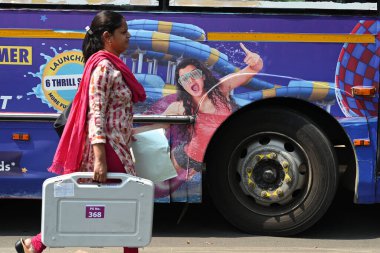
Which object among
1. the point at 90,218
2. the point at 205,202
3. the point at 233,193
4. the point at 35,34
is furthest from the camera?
the point at 205,202

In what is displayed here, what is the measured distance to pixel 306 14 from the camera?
16.8 ft

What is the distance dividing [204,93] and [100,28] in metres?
1.59

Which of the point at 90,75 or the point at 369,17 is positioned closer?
the point at 90,75

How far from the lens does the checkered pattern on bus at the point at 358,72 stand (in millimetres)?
5094

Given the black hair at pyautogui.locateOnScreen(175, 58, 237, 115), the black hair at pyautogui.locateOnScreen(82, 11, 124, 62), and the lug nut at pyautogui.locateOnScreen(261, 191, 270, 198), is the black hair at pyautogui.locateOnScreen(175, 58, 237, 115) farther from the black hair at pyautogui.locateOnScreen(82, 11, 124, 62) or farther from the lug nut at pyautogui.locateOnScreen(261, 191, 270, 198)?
the black hair at pyautogui.locateOnScreen(82, 11, 124, 62)

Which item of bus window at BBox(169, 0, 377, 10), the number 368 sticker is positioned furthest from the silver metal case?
bus window at BBox(169, 0, 377, 10)

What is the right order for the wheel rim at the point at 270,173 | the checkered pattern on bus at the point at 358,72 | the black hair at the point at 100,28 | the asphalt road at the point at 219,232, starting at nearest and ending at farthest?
the black hair at the point at 100,28
the checkered pattern on bus at the point at 358,72
the asphalt road at the point at 219,232
the wheel rim at the point at 270,173

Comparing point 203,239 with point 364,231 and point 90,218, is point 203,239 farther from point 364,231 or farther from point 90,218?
point 90,218

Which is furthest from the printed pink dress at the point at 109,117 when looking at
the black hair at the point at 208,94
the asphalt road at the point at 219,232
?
the asphalt road at the point at 219,232

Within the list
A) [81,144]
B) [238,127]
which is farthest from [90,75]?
[238,127]

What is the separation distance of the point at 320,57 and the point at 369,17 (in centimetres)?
50

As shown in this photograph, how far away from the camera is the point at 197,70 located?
5117 millimetres

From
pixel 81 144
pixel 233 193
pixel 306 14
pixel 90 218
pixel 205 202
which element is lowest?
pixel 205 202

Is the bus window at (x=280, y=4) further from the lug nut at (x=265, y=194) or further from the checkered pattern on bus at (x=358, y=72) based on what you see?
the lug nut at (x=265, y=194)
